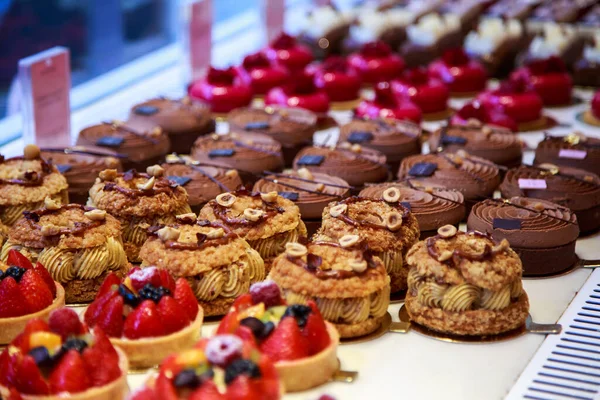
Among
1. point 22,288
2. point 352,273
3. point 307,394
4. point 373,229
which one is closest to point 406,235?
point 373,229

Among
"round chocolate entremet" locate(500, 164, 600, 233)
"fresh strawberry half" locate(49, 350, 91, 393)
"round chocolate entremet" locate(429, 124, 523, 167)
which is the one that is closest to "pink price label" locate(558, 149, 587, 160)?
"round chocolate entremet" locate(429, 124, 523, 167)

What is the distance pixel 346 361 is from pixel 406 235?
86 cm

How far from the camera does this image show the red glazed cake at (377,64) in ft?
28.1

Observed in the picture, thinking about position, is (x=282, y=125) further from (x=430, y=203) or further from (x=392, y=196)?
(x=392, y=196)

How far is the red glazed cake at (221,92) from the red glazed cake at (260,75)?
403mm

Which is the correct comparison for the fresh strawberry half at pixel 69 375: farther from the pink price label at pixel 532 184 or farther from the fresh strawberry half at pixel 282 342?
the pink price label at pixel 532 184

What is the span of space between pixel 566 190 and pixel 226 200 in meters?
2.02

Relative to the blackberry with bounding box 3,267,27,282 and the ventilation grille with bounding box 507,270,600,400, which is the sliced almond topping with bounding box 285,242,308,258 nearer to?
the ventilation grille with bounding box 507,270,600,400

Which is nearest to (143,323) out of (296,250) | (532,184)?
(296,250)

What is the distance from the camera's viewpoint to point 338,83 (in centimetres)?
802

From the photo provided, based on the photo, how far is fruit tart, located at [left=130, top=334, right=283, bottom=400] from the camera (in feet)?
9.57

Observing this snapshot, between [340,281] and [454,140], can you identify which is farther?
[454,140]

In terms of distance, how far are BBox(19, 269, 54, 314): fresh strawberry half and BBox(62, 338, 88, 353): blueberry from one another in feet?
2.27

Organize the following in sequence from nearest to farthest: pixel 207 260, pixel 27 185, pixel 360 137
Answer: pixel 207 260 < pixel 27 185 < pixel 360 137
